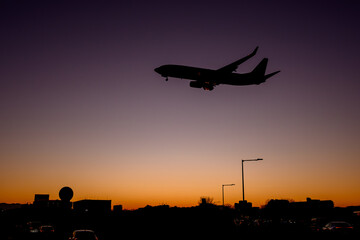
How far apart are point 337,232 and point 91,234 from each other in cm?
2078

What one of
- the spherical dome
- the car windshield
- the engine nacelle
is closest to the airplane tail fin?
the engine nacelle

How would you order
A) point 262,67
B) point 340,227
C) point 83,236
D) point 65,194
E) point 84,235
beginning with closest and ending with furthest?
point 65,194
point 83,236
point 84,235
point 340,227
point 262,67

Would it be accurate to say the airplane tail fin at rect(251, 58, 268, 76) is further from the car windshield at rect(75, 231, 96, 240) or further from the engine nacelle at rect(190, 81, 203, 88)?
the car windshield at rect(75, 231, 96, 240)

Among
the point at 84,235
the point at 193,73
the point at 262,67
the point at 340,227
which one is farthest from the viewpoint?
the point at 262,67

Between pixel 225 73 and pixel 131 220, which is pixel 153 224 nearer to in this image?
pixel 131 220

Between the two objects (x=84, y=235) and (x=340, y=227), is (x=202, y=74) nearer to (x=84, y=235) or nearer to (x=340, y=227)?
(x=340, y=227)

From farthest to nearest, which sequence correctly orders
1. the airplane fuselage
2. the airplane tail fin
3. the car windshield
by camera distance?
the airplane tail fin
the airplane fuselage
the car windshield

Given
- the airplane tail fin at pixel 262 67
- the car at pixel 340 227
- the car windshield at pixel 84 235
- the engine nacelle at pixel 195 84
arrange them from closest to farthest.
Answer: the car windshield at pixel 84 235 < the car at pixel 340 227 < the engine nacelle at pixel 195 84 < the airplane tail fin at pixel 262 67

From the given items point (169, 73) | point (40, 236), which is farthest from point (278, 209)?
point (40, 236)

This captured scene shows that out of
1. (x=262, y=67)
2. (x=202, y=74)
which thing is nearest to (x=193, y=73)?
(x=202, y=74)

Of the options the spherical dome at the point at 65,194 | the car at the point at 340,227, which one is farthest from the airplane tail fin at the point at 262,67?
the spherical dome at the point at 65,194

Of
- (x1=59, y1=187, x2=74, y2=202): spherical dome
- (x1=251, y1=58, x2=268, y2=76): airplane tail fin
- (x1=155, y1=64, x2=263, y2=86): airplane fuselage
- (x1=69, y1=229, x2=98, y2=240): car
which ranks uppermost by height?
(x1=251, y1=58, x2=268, y2=76): airplane tail fin

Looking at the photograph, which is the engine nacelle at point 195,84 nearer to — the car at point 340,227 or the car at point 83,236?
the car at point 340,227

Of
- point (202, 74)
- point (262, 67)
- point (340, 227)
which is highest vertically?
point (262, 67)
